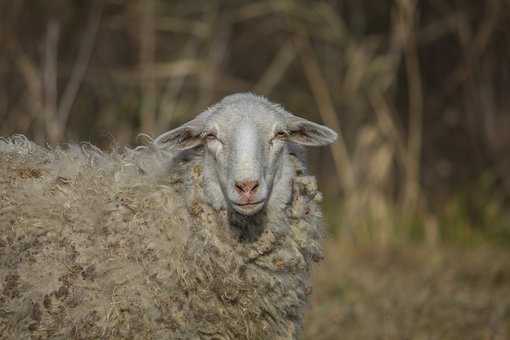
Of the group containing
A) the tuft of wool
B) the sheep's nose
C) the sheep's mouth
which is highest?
the sheep's nose

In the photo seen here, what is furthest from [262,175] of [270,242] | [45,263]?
[45,263]

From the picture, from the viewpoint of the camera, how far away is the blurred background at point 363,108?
21.5 ft

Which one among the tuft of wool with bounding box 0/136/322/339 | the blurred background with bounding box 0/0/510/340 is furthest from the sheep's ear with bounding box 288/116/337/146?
the blurred background with bounding box 0/0/510/340

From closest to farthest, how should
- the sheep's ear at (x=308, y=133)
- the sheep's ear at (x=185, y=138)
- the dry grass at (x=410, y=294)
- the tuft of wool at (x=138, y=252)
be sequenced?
the tuft of wool at (x=138, y=252) → the sheep's ear at (x=185, y=138) → the sheep's ear at (x=308, y=133) → the dry grass at (x=410, y=294)

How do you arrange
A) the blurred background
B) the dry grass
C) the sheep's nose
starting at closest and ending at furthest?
the sheep's nose → the dry grass → the blurred background

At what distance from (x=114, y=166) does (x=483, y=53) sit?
237 inches

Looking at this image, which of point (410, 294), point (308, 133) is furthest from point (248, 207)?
point (410, 294)

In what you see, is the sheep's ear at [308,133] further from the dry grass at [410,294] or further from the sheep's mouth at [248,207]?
the dry grass at [410,294]

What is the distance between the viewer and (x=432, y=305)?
5.68 metres

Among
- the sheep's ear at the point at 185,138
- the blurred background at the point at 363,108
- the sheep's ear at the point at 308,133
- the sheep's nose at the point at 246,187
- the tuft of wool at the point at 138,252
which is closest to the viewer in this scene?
the tuft of wool at the point at 138,252

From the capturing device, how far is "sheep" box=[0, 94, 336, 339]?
10.6ft

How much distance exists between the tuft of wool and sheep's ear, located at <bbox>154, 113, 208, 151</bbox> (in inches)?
2.7

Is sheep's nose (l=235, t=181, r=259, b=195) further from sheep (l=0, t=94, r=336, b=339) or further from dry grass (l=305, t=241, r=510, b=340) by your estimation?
dry grass (l=305, t=241, r=510, b=340)

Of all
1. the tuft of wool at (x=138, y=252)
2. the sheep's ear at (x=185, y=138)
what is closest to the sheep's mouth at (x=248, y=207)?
the tuft of wool at (x=138, y=252)
